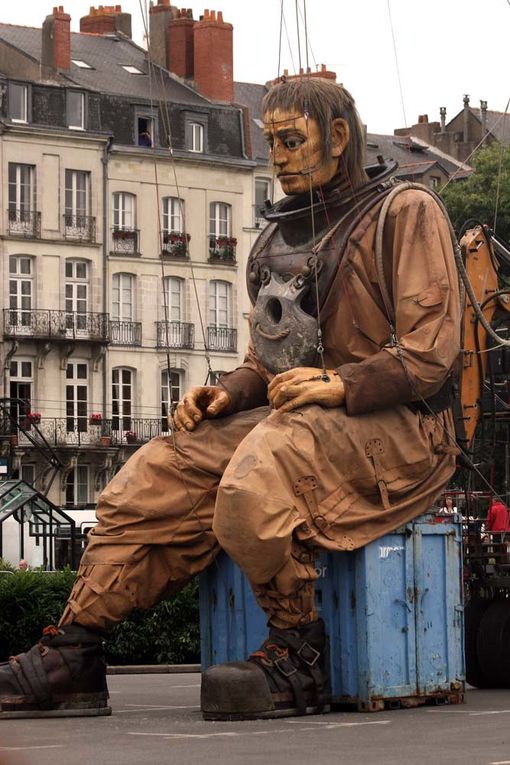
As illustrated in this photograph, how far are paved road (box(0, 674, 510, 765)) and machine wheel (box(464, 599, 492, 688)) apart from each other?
1.63 metres

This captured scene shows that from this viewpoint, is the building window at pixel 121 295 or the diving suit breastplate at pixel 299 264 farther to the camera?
the building window at pixel 121 295

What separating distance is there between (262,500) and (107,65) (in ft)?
186

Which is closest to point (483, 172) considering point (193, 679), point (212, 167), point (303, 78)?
point (212, 167)

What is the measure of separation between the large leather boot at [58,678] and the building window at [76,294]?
5094 centimetres

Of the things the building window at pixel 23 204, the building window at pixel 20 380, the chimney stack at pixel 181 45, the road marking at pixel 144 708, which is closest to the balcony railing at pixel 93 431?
the building window at pixel 20 380

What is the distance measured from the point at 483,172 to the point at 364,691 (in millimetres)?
48885

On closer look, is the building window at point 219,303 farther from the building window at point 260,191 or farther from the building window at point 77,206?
the building window at point 77,206

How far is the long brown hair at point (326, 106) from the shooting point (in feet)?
46.1

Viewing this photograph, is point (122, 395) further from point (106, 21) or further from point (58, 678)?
point (58, 678)

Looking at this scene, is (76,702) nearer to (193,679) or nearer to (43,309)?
(193,679)

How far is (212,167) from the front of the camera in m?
67.4

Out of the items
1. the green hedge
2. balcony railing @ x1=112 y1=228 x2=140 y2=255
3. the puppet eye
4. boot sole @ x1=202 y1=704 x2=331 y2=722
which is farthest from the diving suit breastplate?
balcony railing @ x1=112 y1=228 x2=140 y2=255

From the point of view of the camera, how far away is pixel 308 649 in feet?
43.2

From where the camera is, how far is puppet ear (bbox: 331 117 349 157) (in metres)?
14.1
